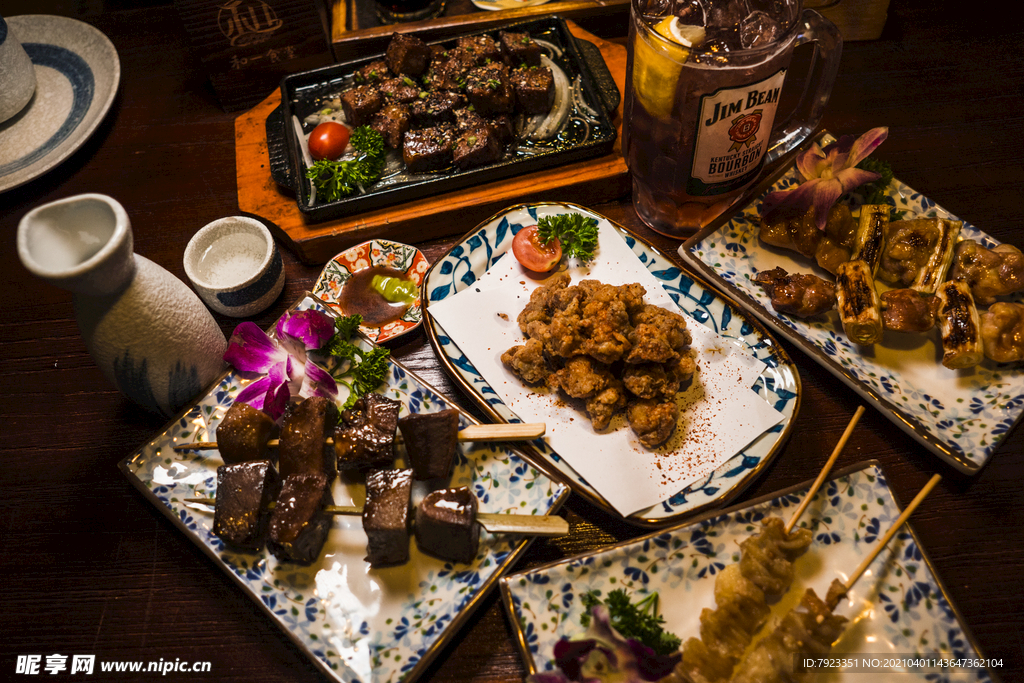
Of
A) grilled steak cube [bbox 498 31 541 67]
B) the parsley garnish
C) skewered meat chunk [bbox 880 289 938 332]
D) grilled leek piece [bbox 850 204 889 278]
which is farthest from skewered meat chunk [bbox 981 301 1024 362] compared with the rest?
grilled steak cube [bbox 498 31 541 67]

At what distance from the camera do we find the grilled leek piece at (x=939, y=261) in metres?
2.98

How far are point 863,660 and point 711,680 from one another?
2.08 ft

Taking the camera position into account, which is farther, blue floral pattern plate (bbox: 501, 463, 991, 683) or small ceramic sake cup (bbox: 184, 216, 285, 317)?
small ceramic sake cup (bbox: 184, 216, 285, 317)

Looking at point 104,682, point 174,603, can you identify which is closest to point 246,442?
point 174,603

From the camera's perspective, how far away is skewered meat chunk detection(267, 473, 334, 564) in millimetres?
2393

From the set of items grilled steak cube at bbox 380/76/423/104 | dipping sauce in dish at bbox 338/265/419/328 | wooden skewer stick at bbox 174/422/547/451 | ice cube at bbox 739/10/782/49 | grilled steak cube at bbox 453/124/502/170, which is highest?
ice cube at bbox 739/10/782/49

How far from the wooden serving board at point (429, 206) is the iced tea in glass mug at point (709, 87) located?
13.4 inches

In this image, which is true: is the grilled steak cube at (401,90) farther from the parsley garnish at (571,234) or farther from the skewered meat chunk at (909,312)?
the skewered meat chunk at (909,312)

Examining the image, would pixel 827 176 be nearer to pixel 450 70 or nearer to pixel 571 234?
pixel 571 234

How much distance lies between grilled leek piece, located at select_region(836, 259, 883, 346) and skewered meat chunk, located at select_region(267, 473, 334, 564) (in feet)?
8.73

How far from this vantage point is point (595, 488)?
2.59 metres

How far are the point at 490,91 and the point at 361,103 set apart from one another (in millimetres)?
883

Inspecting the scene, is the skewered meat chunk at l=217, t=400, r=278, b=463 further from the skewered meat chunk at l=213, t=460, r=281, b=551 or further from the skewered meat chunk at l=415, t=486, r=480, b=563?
the skewered meat chunk at l=415, t=486, r=480, b=563

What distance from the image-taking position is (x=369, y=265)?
337 centimetres
